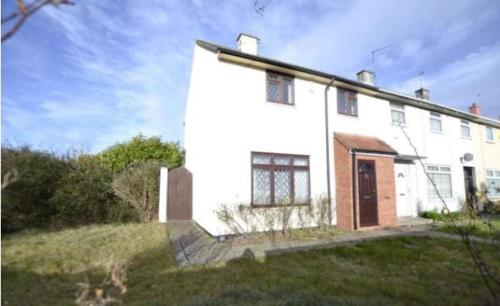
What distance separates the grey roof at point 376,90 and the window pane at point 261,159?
3527mm

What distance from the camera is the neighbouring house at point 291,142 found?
35.8ft

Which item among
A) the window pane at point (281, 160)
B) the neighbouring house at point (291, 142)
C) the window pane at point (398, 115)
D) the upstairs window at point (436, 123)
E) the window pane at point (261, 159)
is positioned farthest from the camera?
the upstairs window at point (436, 123)

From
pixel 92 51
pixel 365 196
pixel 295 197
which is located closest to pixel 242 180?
pixel 295 197

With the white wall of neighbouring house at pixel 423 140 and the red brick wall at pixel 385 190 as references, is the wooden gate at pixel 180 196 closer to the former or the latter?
the white wall of neighbouring house at pixel 423 140

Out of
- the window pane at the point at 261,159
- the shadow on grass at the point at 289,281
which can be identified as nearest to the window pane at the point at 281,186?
the window pane at the point at 261,159

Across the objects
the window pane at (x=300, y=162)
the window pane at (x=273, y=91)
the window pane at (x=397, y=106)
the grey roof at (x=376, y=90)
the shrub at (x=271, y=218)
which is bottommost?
the shrub at (x=271, y=218)

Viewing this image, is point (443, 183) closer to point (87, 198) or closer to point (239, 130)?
point (239, 130)

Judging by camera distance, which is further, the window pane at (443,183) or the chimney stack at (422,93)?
the chimney stack at (422,93)

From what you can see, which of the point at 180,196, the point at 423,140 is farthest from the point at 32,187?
the point at 423,140

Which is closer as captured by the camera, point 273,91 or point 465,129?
point 273,91

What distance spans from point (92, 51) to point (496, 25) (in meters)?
12.9

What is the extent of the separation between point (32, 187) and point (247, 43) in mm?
10246

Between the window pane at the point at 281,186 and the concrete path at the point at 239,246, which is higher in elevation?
the window pane at the point at 281,186

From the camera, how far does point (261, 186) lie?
36.7ft
